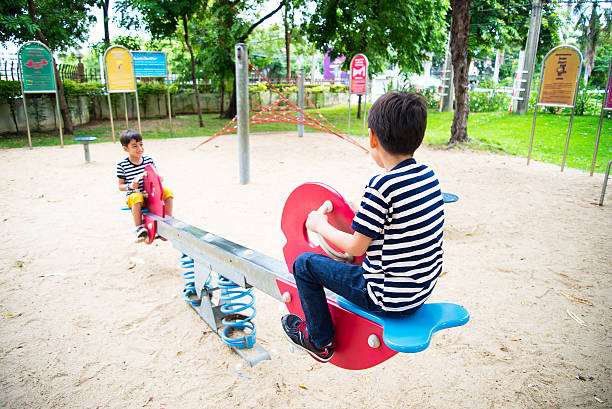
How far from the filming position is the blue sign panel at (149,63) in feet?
35.5

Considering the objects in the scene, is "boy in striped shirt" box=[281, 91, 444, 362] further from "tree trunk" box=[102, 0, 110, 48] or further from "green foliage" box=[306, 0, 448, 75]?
"tree trunk" box=[102, 0, 110, 48]

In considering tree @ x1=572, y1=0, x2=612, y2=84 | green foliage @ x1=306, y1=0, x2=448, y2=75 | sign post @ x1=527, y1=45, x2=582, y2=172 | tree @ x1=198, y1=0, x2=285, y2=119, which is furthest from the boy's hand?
tree @ x1=572, y1=0, x2=612, y2=84

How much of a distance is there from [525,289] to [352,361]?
2.13m

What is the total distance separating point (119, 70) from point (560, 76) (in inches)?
359

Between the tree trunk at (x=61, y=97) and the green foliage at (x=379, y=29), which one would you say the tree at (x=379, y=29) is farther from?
the tree trunk at (x=61, y=97)

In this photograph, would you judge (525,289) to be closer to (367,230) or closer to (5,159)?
(367,230)

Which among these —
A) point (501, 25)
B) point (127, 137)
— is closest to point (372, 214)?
point (127, 137)

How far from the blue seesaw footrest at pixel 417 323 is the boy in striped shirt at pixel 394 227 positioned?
34mm

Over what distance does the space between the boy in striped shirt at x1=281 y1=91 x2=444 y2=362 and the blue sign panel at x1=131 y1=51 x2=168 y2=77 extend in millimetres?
10785

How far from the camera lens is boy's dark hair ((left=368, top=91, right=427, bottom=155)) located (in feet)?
4.46

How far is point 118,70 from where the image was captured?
9672mm

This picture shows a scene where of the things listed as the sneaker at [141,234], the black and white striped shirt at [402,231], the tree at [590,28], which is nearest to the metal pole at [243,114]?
the sneaker at [141,234]

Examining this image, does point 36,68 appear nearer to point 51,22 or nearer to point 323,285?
point 51,22

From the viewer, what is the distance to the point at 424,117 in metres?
1.40
